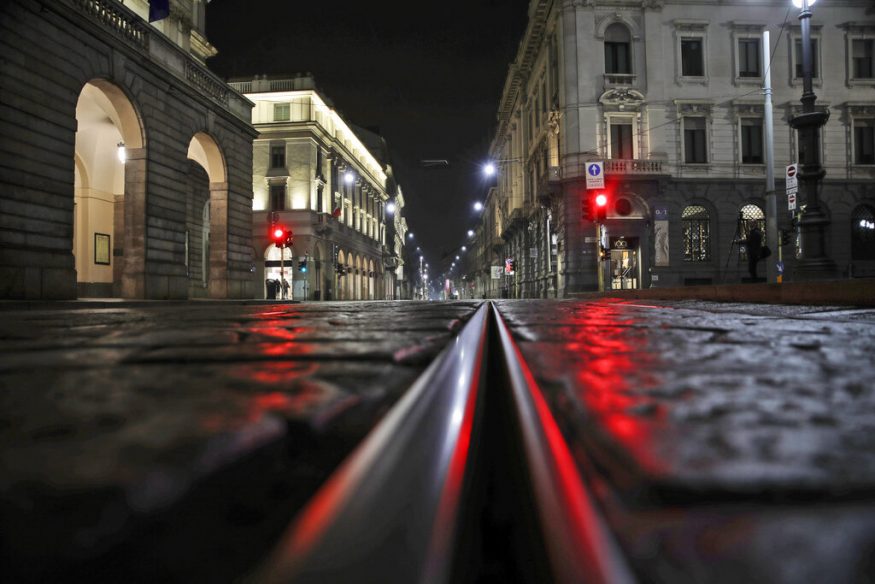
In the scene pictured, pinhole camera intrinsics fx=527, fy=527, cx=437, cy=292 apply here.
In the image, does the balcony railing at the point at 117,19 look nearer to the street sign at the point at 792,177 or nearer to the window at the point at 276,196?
the street sign at the point at 792,177

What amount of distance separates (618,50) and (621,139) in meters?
4.28

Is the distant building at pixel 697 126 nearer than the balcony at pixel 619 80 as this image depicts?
Yes

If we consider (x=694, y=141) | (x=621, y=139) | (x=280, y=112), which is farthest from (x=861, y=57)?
(x=280, y=112)

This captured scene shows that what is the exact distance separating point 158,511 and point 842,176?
1253 inches

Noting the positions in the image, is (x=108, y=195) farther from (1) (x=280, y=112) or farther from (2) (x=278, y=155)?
(1) (x=280, y=112)

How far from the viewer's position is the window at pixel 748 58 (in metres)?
24.8

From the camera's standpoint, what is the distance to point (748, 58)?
81.7ft

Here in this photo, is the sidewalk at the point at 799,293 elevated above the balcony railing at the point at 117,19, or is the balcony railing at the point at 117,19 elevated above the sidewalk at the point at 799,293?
the balcony railing at the point at 117,19

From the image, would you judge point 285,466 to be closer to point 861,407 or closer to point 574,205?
point 861,407

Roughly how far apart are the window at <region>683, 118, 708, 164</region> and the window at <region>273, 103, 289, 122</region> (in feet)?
78.9

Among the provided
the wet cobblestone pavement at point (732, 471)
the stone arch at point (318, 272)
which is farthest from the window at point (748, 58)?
the wet cobblestone pavement at point (732, 471)

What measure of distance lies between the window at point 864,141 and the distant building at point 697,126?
0.06 meters

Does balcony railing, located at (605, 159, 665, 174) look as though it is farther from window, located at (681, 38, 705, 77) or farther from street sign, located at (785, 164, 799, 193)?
street sign, located at (785, 164, 799, 193)

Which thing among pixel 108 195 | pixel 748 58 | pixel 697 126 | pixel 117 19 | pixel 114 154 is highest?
pixel 748 58
